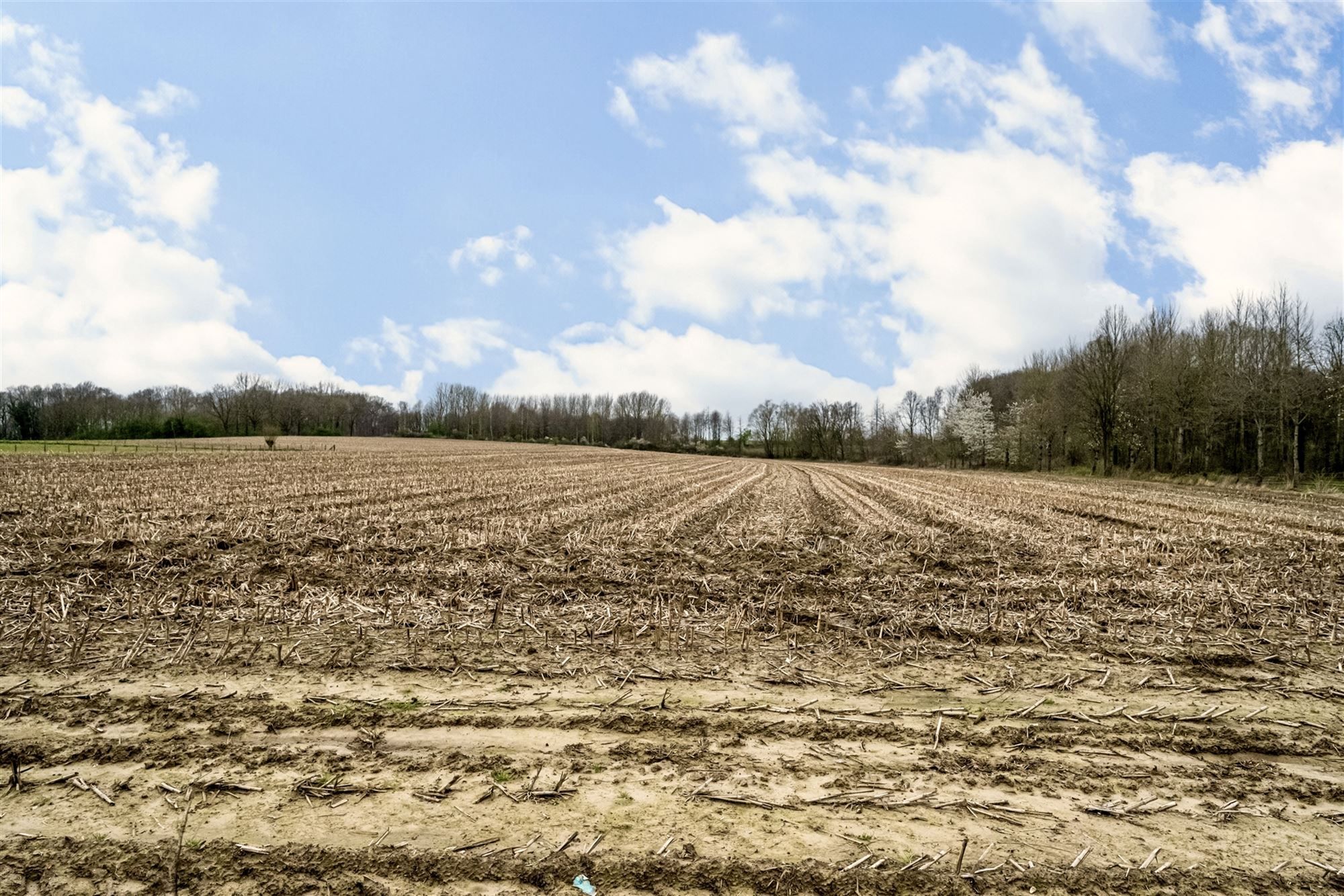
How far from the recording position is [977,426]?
2918 inches

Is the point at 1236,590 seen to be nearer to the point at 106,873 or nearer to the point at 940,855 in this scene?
the point at 940,855

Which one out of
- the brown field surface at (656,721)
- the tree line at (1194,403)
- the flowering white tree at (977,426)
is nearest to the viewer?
the brown field surface at (656,721)

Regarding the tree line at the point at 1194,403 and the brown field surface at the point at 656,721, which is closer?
the brown field surface at the point at 656,721

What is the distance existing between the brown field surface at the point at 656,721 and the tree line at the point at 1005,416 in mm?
37851

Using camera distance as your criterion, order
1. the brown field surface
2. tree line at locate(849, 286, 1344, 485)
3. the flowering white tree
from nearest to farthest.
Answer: the brown field surface < tree line at locate(849, 286, 1344, 485) < the flowering white tree

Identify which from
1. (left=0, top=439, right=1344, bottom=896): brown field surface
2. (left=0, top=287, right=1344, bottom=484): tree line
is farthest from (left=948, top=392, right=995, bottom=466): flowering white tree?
(left=0, top=439, right=1344, bottom=896): brown field surface

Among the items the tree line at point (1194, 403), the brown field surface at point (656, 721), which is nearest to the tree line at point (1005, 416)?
the tree line at point (1194, 403)

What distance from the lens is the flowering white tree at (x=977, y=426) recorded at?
73.1 metres

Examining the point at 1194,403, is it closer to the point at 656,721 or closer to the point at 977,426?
the point at 977,426

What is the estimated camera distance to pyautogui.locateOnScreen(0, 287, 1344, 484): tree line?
4062cm

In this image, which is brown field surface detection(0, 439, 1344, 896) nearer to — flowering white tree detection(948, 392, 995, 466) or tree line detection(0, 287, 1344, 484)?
tree line detection(0, 287, 1344, 484)

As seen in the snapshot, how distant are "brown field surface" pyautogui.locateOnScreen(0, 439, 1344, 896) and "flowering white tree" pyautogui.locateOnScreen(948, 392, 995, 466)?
218ft

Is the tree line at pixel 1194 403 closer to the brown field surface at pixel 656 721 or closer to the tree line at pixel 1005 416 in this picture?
the tree line at pixel 1005 416

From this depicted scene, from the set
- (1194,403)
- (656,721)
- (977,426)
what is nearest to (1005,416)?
(977,426)
